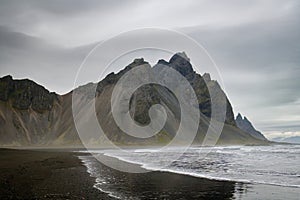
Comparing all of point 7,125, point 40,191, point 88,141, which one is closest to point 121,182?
point 40,191

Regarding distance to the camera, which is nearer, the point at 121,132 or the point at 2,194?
the point at 2,194

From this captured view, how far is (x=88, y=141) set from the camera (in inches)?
7559

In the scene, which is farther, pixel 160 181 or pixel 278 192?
pixel 160 181

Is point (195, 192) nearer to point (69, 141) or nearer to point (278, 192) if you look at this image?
point (278, 192)

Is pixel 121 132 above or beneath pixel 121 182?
above

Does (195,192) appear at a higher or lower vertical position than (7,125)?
lower

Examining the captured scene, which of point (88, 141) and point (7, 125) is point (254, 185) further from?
point (7, 125)

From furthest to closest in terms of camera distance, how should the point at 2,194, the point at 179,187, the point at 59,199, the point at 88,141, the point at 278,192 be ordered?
the point at 88,141 < the point at 179,187 < the point at 278,192 < the point at 2,194 < the point at 59,199

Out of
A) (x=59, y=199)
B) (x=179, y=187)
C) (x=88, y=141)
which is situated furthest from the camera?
(x=88, y=141)

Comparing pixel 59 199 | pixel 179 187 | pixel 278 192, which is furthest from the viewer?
pixel 179 187

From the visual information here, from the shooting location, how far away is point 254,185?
23031 mm

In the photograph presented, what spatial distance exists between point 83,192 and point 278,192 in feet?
39.4

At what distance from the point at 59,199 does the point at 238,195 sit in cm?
1013

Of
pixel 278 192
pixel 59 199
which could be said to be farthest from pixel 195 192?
pixel 59 199
